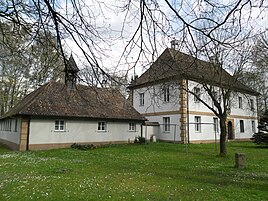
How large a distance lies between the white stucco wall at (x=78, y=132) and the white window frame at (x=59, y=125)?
226mm

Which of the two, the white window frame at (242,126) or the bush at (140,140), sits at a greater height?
the white window frame at (242,126)

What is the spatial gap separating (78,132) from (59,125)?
1.84 meters

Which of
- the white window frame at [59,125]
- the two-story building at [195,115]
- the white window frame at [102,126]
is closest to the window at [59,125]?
the white window frame at [59,125]

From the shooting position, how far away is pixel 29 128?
58.1 ft

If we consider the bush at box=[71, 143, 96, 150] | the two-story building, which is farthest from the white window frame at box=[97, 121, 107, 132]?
the two-story building

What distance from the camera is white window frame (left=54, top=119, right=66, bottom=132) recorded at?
19.3 m

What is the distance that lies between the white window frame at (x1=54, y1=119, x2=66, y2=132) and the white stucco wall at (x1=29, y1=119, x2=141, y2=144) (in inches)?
8.9

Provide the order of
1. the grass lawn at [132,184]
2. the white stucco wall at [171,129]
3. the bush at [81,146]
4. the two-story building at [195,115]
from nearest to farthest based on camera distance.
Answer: the grass lawn at [132,184], the two-story building at [195,115], the bush at [81,146], the white stucco wall at [171,129]

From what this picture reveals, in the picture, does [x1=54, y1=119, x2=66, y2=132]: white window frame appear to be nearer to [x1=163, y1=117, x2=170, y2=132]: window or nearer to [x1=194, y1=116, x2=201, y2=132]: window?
[x1=163, y1=117, x2=170, y2=132]: window

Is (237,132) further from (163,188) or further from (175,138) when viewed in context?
(163,188)

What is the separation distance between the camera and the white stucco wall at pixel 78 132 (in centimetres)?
1820

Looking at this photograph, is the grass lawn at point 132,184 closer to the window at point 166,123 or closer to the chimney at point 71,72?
the chimney at point 71,72

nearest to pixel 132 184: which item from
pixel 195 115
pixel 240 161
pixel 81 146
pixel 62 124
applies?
pixel 240 161

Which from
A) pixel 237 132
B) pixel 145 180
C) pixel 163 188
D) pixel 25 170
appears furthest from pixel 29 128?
pixel 237 132
